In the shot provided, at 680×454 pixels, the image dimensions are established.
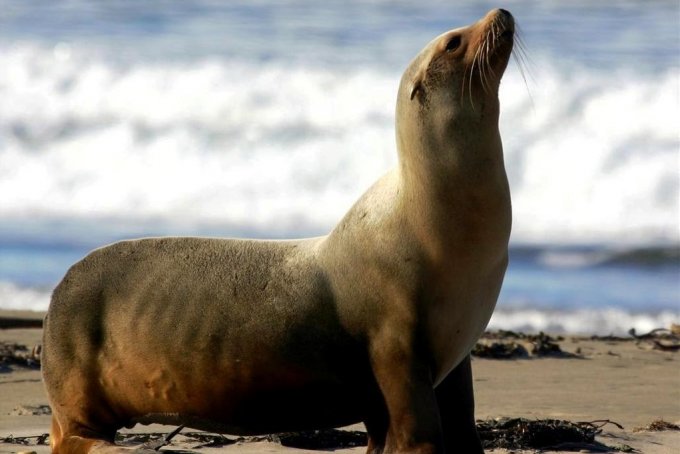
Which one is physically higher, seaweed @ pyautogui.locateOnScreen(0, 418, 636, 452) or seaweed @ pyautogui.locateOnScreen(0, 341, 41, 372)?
seaweed @ pyautogui.locateOnScreen(0, 341, 41, 372)

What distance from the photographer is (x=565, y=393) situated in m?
7.16

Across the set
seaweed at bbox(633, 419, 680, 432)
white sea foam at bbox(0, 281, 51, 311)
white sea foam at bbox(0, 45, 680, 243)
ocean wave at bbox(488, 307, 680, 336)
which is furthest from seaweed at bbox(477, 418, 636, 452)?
white sea foam at bbox(0, 45, 680, 243)

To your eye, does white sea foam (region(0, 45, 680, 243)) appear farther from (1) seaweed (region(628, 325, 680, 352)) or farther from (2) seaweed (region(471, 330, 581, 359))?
(2) seaweed (region(471, 330, 581, 359))

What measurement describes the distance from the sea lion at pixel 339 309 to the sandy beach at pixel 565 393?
1.80ft

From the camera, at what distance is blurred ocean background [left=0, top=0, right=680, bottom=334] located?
42.8 feet

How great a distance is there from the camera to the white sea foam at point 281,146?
15789mm

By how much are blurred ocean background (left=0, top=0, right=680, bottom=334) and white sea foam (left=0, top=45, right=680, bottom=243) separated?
0.04 meters

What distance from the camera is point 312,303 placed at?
4.86 metres

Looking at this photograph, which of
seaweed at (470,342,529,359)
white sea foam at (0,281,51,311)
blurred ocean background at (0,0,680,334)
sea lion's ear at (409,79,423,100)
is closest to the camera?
sea lion's ear at (409,79,423,100)

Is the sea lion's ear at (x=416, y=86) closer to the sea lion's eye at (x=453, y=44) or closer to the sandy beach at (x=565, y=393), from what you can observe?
the sea lion's eye at (x=453, y=44)

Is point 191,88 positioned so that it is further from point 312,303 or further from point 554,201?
point 312,303

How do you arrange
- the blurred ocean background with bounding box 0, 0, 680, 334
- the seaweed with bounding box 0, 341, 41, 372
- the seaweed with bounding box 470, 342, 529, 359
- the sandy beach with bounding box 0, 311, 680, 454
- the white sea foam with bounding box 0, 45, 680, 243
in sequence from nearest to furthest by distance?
1. the sandy beach with bounding box 0, 311, 680, 454
2. the seaweed with bounding box 0, 341, 41, 372
3. the seaweed with bounding box 470, 342, 529, 359
4. the blurred ocean background with bounding box 0, 0, 680, 334
5. the white sea foam with bounding box 0, 45, 680, 243

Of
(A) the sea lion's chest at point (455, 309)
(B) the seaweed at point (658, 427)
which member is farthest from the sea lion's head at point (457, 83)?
(B) the seaweed at point (658, 427)

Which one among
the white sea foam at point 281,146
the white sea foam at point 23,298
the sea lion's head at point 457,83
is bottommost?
the white sea foam at point 23,298
